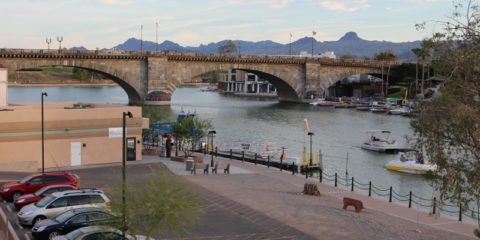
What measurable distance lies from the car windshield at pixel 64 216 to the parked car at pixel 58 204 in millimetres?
1262

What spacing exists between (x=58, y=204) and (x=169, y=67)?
89019 millimetres

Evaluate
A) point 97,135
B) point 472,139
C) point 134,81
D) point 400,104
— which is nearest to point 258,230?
point 472,139

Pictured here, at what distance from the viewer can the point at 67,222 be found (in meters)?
19.8

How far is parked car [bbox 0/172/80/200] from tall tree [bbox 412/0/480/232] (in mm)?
16248

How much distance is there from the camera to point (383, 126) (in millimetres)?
85125

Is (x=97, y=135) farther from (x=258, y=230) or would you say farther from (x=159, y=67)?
(x=159, y=67)

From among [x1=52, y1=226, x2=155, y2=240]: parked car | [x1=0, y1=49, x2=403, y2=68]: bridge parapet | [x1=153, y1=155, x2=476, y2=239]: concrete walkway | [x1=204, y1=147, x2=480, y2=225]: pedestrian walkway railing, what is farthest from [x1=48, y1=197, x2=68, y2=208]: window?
[x1=0, y1=49, x2=403, y2=68]: bridge parapet

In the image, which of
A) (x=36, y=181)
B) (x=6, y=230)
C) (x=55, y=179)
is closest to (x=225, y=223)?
(x=6, y=230)

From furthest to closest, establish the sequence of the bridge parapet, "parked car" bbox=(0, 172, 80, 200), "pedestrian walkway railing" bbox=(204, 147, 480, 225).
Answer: the bridge parapet, "pedestrian walkway railing" bbox=(204, 147, 480, 225), "parked car" bbox=(0, 172, 80, 200)

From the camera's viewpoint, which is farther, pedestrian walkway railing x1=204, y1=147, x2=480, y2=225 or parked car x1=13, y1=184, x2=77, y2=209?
pedestrian walkway railing x1=204, y1=147, x2=480, y2=225

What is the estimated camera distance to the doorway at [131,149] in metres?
39.5

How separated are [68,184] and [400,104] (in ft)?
334

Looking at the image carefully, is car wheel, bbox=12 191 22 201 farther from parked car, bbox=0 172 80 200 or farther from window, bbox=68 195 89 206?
window, bbox=68 195 89 206

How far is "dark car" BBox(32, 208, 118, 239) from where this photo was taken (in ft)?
64.2
